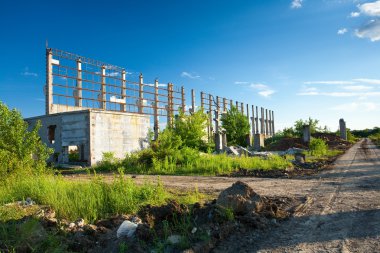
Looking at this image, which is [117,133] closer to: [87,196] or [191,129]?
[191,129]

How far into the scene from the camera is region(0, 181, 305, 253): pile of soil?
4.30 meters

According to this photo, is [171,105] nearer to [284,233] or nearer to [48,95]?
[48,95]

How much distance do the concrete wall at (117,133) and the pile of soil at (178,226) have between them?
13128 mm

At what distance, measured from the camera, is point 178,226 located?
4.84m

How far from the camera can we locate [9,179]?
8891 mm

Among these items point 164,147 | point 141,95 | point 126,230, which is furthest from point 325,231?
point 141,95

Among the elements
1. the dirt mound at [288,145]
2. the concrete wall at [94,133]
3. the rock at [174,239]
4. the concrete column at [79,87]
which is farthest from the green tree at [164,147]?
the dirt mound at [288,145]

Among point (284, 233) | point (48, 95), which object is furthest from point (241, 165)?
point (48, 95)

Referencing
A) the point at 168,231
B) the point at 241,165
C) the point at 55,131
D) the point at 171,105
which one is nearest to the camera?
the point at 168,231

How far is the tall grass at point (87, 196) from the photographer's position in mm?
6129

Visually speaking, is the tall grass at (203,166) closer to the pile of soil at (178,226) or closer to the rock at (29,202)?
the rock at (29,202)

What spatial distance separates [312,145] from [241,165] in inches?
416

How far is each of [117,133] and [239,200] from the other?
15.8 meters

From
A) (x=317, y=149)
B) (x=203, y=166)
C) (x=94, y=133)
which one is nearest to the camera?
(x=203, y=166)
